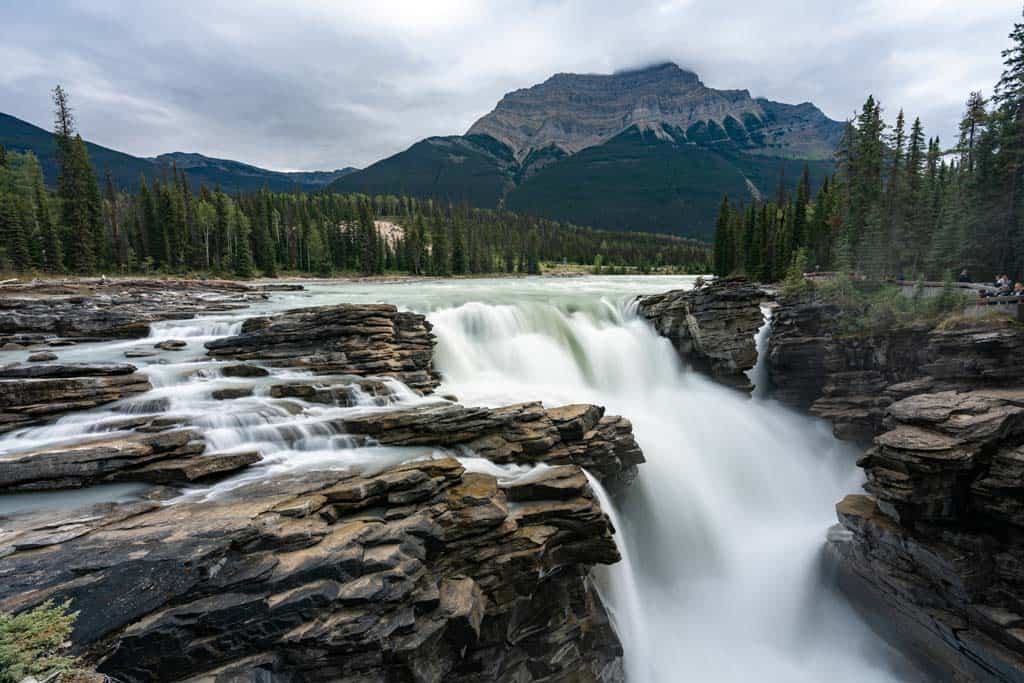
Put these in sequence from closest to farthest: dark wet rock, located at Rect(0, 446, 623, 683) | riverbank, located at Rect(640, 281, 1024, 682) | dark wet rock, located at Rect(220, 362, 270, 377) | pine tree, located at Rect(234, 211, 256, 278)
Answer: dark wet rock, located at Rect(0, 446, 623, 683), riverbank, located at Rect(640, 281, 1024, 682), dark wet rock, located at Rect(220, 362, 270, 377), pine tree, located at Rect(234, 211, 256, 278)

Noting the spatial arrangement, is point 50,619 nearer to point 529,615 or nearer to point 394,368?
point 529,615

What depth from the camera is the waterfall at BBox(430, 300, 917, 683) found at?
1123cm

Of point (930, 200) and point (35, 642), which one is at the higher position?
point (930, 200)

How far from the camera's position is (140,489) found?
338 inches

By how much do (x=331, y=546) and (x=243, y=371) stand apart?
1015 centimetres

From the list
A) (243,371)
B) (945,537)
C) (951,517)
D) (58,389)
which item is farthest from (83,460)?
(951,517)

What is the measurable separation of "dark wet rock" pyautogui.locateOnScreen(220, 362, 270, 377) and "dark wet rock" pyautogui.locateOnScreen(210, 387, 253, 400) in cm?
201

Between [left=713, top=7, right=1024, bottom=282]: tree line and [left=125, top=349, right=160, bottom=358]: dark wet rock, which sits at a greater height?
[left=713, top=7, right=1024, bottom=282]: tree line

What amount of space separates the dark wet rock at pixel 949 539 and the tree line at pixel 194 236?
210 feet

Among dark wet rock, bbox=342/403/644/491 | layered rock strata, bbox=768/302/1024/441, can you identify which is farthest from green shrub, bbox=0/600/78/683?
layered rock strata, bbox=768/302/1024/441

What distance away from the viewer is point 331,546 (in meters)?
6.95

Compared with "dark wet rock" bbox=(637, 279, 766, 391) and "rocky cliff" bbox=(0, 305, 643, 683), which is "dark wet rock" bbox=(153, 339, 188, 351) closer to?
"rocky cliff" bbox=(0, 305, 643, 683)

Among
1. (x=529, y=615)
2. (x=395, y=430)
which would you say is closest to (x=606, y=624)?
(x=529, y=615)

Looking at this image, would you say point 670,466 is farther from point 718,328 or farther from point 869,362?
point 869,362
